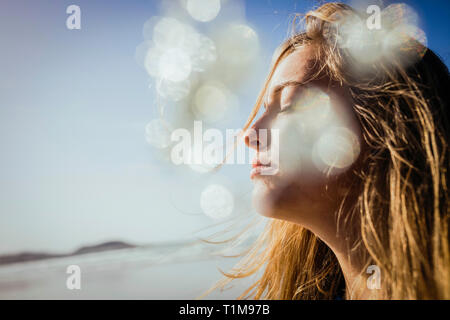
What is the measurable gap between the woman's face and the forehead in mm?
41

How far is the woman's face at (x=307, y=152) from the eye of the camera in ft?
4.98

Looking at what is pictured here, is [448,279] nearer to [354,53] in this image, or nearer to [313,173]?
[313,173]

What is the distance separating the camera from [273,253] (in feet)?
7.32

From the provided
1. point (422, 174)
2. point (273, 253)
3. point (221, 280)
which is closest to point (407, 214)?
point (422, 174)

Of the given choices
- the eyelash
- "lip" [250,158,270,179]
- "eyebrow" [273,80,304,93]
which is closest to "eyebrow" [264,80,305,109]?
"eyebrow" [273,80,304,93]

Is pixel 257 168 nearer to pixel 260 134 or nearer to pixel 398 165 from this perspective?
pixel 260 134

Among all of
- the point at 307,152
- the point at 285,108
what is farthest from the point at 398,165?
the point at 285,108

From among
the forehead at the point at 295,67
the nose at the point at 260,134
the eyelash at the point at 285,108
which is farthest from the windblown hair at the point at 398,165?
the nose at the point at 260,134

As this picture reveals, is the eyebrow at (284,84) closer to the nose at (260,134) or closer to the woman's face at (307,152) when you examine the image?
the woman's face at (307,152)

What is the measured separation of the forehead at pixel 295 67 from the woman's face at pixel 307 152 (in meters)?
0.04

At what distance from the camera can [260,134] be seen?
1633mm

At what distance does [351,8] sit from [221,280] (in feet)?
6.42

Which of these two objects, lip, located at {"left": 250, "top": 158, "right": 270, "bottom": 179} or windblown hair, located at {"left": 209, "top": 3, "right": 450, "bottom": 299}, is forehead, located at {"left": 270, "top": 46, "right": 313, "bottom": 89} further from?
lip, located at {"left": 250, "top": 158, "right": 270, "bottom": 179}

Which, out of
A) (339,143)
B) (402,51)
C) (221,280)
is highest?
(402,51)
